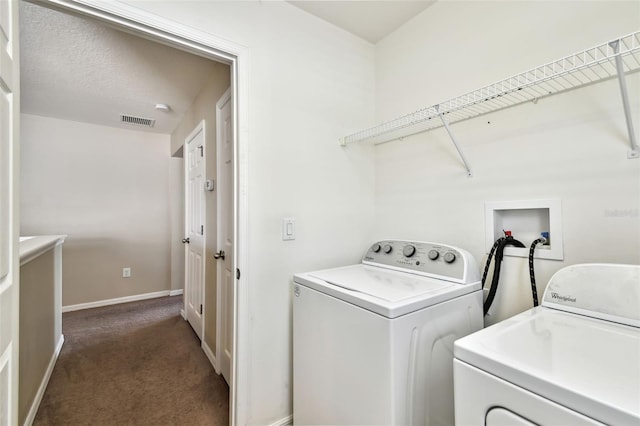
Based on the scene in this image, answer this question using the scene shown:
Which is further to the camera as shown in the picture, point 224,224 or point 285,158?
point 224,224

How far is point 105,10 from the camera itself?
111cm

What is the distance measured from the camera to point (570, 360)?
0.67 m

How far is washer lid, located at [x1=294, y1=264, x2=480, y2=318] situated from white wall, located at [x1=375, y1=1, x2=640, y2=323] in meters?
0.35

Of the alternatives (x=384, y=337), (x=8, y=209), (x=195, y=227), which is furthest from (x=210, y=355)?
(x=8, y=209)

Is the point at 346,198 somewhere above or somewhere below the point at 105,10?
below

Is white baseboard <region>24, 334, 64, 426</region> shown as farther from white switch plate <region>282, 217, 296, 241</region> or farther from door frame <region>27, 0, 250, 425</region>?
white switch plate <region>282, 217, 296, 241</region>

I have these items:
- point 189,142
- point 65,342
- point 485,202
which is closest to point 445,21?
point 485,202

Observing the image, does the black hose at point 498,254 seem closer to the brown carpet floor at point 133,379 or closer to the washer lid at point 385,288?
the washer lid at point 385,288

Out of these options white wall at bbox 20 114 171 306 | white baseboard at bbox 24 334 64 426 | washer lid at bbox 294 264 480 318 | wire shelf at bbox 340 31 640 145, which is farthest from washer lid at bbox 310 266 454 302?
white wall at bbox 20 114 171 306

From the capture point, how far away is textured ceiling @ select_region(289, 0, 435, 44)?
159 centimetres

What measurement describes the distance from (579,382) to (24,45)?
10.6 ft

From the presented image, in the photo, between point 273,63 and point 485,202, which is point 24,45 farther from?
point 485,202

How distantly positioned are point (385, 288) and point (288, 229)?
2.08ft

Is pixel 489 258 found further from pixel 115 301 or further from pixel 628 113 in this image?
pixel 115 301
